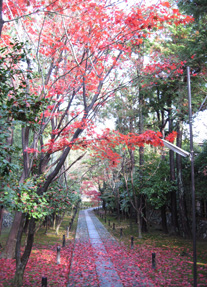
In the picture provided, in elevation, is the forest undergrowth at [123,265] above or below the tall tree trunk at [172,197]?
below

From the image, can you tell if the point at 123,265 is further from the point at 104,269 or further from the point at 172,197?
the point at 172,197

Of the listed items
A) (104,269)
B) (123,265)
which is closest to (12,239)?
(104,269)

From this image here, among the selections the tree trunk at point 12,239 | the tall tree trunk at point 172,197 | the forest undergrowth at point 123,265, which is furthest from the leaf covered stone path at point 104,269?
the tall tree trunk at point 172,197

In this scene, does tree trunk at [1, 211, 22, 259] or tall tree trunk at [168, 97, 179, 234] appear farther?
tall tree trunk at [168, 97, 179, 234]

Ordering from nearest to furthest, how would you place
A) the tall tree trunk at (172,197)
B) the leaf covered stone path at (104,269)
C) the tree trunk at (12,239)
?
the leaf covered stone path at (104,269)
the tree trunk at (12,239)
the tall tree trunk at (172,197)

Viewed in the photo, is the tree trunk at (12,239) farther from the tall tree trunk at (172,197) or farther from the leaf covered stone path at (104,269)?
the tall tree trunk at (172,197)

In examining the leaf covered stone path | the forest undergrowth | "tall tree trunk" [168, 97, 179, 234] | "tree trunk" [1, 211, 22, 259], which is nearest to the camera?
the leaf covered stone path

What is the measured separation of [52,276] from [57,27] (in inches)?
350

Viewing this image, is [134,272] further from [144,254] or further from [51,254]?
[51,254]

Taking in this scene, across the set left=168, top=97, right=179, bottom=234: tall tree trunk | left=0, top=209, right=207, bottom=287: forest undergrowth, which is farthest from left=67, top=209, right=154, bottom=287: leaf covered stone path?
left=168, top=97, right=179, bottom=234: tall tree trunk

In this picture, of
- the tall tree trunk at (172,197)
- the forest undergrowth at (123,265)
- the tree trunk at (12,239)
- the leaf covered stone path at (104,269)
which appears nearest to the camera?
the leaf covered stone path at (104,269)

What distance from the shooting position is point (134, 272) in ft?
27.4

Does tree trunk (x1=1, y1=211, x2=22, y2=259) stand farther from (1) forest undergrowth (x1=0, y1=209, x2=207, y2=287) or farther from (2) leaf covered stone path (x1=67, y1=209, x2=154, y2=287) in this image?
(2) leaf covered stone path (x1=67, y1=209, x2=154, y2=287)

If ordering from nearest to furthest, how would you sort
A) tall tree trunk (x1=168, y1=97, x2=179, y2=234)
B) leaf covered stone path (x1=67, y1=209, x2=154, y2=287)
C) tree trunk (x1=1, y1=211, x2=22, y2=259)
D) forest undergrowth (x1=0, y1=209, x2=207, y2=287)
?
leaf covered stone path (x1=67, y1=209, x2=154, y2=287) → forest undergrowth (x1=0, y1=209, x2=207, y2=287) → tree trunk (x1=1, y1=211, x2=22, y2=259) → tall tree trunk (x1=168, y1=97, x2=179, y2=234)
